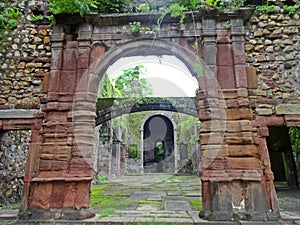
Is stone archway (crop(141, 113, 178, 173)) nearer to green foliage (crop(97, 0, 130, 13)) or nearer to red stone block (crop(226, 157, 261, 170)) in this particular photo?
green foliage (crop(97, 0, 130, 13))

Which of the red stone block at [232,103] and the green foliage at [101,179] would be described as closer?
the red stone block at [232,103]

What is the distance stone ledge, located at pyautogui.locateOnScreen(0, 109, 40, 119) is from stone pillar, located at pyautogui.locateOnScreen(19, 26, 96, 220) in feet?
0.93

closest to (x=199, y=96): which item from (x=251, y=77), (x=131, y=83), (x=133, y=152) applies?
(x=251, y=77)

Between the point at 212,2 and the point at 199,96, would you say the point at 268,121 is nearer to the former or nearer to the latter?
the point at 199,96

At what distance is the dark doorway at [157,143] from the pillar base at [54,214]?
65.4ft

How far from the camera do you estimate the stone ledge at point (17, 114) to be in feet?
15.9

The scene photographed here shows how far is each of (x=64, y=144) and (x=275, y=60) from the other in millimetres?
4276

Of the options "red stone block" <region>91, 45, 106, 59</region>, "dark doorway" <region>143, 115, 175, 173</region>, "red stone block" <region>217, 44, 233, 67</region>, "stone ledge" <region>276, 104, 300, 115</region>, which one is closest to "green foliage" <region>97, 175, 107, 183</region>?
"red stone block" <region>91, 45, 106, 59</region>

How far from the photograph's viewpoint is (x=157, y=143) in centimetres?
2523

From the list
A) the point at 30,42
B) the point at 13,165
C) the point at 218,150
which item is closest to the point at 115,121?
the point at 13,165

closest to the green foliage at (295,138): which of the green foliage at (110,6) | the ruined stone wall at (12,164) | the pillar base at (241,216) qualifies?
the pillar base at (241,216)

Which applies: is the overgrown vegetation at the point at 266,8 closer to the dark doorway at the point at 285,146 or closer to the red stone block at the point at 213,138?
the red stone block at the point at 213,138

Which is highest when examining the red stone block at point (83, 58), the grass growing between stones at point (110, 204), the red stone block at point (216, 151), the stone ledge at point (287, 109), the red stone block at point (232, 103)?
the red stone block at point (83, 58)

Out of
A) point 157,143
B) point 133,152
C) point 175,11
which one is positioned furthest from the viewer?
point 157,143
